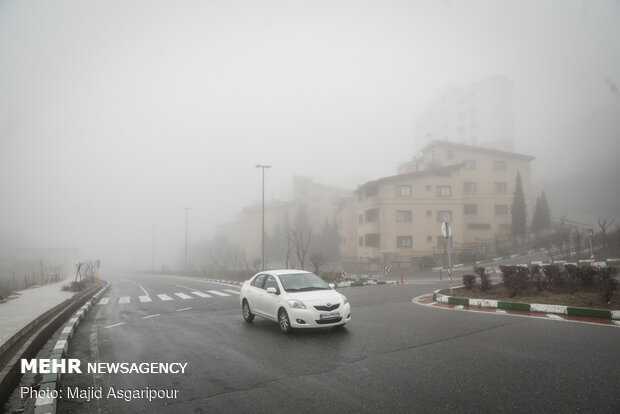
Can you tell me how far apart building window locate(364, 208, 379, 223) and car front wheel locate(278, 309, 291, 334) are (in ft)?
123

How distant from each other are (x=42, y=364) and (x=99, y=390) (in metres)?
2.19

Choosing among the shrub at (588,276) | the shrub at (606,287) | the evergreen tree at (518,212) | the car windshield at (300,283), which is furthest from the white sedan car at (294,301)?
the evergreen tree at (518,212)

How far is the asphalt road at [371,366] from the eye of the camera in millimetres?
4309

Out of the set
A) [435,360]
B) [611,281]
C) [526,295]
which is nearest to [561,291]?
[526,295]

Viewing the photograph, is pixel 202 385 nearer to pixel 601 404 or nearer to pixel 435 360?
pixel 435 360

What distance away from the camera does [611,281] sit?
10.1 meters

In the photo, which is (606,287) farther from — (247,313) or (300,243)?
(300,243)

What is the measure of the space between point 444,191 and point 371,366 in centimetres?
4290

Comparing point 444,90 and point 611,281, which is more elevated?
point 444,90

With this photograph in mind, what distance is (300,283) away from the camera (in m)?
9.69

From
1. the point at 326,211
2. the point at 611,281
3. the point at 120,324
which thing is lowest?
the point at 120,324

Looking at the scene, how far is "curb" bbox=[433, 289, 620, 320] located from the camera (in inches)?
356

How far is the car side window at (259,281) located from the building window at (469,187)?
45187 millimetres

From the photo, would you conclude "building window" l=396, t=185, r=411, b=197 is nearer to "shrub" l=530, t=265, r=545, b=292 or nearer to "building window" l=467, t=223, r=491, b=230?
"building window" l=467, t=223, r=491, b=230
